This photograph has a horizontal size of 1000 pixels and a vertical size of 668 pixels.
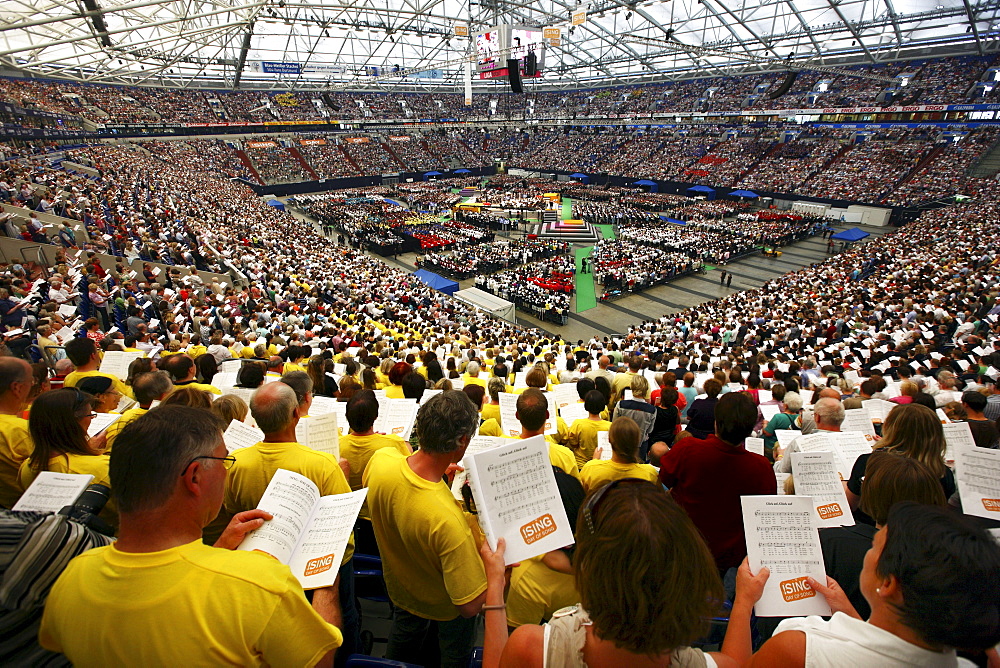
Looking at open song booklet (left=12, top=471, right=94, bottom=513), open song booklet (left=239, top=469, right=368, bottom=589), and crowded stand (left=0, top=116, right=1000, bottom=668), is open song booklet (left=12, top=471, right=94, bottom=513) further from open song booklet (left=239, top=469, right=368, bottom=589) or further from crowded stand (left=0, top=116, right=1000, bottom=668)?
open song booklet (left=239, top=469, right=368, bottom=589)

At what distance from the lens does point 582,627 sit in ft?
4.80

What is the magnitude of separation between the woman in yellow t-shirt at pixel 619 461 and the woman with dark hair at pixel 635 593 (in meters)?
1.45

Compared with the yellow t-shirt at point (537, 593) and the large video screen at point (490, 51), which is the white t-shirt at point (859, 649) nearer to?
the yellow t-shirt at point (537, 593)

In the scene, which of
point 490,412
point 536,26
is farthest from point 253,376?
point 536,26

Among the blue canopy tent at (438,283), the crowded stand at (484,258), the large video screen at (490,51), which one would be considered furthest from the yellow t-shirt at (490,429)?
the large video screen at (490,51)

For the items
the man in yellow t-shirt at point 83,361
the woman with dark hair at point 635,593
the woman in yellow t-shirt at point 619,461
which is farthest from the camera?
the man in yellow t-shirt at point 83,361

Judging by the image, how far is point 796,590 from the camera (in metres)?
2.02

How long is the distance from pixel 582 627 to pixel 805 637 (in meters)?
0.79

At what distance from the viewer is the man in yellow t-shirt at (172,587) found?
1322 millimetres

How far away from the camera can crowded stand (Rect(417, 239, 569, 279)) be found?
24.2 m

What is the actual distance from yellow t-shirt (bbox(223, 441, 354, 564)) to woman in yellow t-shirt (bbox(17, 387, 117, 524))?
0.72 meters

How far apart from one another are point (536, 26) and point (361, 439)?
138ft

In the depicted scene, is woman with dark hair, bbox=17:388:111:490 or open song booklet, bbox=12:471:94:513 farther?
woman with dark hair, bbox=17:388:111:490

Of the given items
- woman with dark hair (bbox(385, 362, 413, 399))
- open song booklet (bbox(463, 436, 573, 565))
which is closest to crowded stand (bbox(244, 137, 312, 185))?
woman with dark hair (bbox(385, 362, 413, 399))
